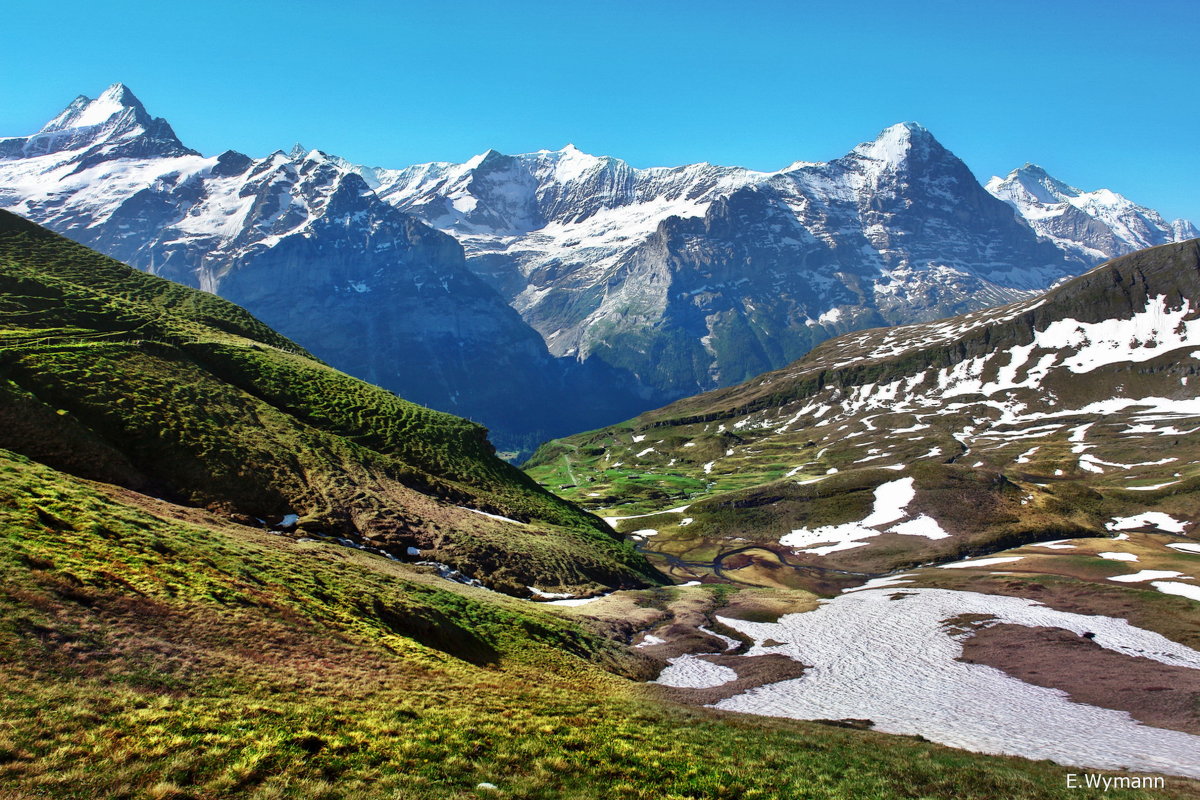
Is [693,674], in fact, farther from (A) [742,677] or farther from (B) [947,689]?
(B) [947,689]

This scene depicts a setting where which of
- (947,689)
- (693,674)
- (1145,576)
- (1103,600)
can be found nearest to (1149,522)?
(1145,576)

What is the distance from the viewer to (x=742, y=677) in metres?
47.3

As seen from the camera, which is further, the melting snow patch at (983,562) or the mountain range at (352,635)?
the melting snow patch at (983,562)

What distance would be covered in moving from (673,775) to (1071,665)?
147 feet

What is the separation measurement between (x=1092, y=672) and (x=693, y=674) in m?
31.2

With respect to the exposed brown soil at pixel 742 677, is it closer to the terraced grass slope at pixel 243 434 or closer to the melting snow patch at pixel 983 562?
the terraced grass slope at pixel 243 434

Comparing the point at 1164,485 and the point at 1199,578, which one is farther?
the point at 1164,485

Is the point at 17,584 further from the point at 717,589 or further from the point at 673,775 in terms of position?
the point at 717,589

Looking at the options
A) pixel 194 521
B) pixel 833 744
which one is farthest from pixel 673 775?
pixel 194 521

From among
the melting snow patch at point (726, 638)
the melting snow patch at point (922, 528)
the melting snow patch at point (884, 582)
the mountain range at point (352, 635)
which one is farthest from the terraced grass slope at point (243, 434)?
the melting snow patch at point (922, 528)

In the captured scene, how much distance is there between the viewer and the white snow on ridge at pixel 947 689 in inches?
1315

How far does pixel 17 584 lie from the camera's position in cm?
2375

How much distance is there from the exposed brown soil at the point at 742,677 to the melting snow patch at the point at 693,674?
79 cm

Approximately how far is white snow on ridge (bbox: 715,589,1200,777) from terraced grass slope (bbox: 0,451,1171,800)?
5235 mm
